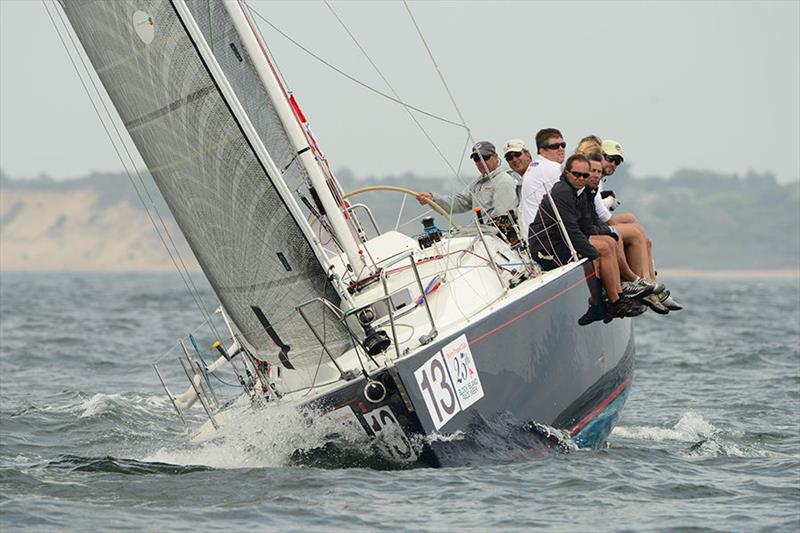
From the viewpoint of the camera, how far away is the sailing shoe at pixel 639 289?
8.11 meters

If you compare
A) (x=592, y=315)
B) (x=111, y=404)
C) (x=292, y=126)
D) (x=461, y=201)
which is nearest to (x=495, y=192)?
(x=461, y=201)

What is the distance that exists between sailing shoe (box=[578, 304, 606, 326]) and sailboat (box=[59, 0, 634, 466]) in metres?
0.05

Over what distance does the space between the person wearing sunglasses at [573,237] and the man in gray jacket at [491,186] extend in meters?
0.77

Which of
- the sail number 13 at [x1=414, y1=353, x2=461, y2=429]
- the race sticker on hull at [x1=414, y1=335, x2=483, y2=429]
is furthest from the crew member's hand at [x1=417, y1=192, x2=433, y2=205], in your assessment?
the sail number 13 at [x1=414, y1=353, x2=461, y2=429]

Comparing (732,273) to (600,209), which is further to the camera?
(732,273)

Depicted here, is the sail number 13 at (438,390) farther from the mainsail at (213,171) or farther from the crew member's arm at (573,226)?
the crew member's arm at (573,226)

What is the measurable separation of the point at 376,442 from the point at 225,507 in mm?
951

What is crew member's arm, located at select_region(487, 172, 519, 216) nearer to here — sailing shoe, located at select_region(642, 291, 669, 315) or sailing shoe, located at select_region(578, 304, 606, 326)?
sailing shoe, located at select_region(578, 304, 606, 326)

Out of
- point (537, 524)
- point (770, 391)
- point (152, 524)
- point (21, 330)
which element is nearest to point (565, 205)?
point (537, 524)

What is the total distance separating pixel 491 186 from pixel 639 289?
142cm

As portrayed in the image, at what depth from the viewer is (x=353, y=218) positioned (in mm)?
8797

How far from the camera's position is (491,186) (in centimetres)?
908

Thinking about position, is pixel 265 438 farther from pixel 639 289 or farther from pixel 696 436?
pixel 696 436

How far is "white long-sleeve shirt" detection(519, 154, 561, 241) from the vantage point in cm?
822
